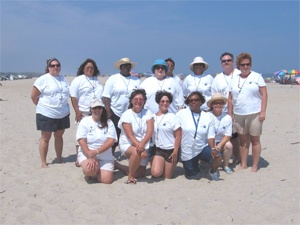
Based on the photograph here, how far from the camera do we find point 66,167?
6.29 meters

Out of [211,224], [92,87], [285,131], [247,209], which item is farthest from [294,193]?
[285,131]

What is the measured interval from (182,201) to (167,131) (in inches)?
49.0

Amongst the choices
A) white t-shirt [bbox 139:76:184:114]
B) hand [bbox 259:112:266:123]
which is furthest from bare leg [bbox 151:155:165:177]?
hand [bbox 259:112:266:123]

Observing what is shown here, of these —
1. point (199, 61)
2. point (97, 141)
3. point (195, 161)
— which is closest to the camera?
point (97, 141)

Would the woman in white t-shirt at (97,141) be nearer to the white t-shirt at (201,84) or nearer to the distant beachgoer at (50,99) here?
the distant beachgoer at (50,99)

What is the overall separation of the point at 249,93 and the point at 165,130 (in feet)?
5.11

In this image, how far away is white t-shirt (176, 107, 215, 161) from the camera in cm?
555

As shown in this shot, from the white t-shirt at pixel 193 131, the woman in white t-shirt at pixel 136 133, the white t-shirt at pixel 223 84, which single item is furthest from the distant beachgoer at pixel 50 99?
the white t-shirt at pixel 223 84

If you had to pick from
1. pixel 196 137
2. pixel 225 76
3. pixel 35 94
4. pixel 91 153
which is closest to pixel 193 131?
pixel 196 137

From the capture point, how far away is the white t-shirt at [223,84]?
6.20 meters

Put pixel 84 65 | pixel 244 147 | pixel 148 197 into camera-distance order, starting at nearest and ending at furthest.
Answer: pixel 148 197 → pixel 244 147 → pixel 84 65

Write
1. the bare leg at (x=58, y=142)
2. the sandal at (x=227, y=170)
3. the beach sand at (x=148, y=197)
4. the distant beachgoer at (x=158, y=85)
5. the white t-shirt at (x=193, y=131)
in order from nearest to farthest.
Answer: the beach sand at (x=148, y=197) → the white t-shirt at (x=193, y=131) → the sandal at (x=227, y=170) → the distant beachgoer at (x=158, y=85) → the bare leg at (x=58, y=142)

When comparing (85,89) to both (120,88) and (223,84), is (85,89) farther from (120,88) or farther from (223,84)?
(223,84)

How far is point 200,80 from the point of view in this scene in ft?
21.2
